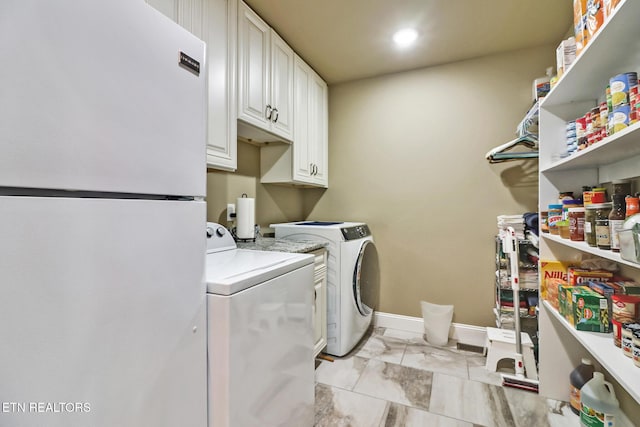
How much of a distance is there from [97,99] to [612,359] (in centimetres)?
174

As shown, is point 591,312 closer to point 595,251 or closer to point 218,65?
point 595,251

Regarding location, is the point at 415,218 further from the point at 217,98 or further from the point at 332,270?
the point at 217,98

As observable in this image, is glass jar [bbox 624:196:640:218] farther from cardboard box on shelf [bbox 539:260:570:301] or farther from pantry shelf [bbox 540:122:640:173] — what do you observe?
cardboard box on shelf [bbox 539:260:570:301]

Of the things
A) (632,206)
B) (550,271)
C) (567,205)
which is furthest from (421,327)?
(632,206)

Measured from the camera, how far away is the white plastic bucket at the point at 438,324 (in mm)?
2369

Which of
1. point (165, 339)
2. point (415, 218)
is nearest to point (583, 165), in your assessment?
point (415, 218)

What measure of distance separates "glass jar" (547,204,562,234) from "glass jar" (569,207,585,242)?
0.19 m

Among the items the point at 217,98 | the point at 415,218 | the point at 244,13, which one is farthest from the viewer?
the point at 415,218

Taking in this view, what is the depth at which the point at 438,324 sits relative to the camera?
93.6 inches

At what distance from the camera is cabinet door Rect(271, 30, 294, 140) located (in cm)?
205

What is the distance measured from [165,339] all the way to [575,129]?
1.98 m

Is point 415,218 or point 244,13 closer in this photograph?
point 244,13

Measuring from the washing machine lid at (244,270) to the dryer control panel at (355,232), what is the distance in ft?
2.79

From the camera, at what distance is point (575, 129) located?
1.43m
